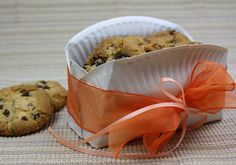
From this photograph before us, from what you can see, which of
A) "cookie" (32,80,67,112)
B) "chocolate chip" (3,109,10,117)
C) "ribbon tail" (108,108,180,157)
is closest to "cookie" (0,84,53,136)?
"chocolate chip" (3,109,10,117)

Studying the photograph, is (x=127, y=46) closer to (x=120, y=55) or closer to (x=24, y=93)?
(x=120, y=55)

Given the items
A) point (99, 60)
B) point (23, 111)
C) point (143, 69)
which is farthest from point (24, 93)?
point (143, 69)

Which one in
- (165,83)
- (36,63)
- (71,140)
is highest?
(165,83)

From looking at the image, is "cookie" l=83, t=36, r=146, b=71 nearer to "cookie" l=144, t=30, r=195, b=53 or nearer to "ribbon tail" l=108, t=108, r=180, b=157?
"cookie" l=144, t=30, r=195, b=53

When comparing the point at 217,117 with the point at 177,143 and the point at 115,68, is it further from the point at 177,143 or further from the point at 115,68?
the point at 115,68

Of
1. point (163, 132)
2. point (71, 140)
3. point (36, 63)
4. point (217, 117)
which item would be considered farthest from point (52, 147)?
point (36, 63)

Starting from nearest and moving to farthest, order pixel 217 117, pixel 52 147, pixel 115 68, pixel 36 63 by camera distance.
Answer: pixel 115 68, pixel 52 147, pixel 217 117, pixel 36 63

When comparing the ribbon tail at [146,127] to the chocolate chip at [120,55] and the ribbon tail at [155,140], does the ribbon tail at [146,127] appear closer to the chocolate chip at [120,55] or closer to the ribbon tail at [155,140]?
the ribbon tail at [155,140]
